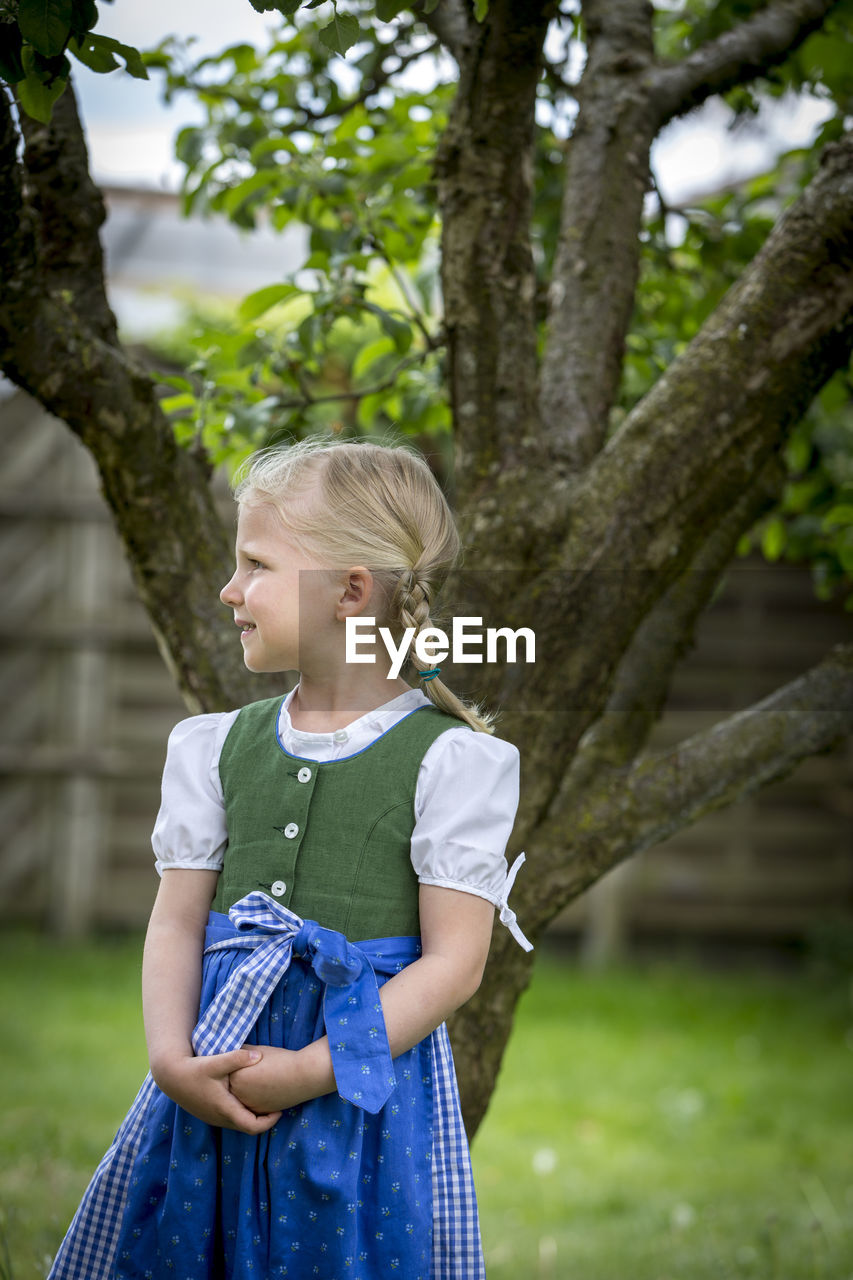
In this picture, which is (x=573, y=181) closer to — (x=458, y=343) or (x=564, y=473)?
(x=458, y=343)

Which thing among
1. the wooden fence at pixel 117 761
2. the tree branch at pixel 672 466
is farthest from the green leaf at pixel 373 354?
the wooden fence at pixel 117 761

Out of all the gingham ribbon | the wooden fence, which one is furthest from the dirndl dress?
the wooden fence

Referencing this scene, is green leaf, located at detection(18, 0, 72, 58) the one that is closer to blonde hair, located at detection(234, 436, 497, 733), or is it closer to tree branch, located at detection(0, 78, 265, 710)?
tree branch, located at detection(0, 78, 265, 710)

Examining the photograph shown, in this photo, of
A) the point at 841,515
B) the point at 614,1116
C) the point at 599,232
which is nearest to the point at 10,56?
the point at 599,232

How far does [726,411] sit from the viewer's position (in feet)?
5.48

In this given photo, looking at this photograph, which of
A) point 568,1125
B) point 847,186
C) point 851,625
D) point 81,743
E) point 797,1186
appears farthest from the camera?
point 851,625

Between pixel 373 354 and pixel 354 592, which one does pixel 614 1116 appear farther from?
pixel 354 592

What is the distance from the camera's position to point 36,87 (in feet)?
4.29

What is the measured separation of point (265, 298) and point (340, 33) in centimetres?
75

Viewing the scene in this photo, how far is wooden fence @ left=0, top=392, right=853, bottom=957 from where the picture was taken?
5398 millimetres

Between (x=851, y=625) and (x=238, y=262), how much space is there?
4.02 metres

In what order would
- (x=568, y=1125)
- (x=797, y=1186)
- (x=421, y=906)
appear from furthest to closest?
(x=568, y=1125), (x=797, y=1186), (x=421, y=906)

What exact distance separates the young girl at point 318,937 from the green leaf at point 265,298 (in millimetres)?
673

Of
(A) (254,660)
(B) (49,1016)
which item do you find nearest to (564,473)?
(A) (254,660)
